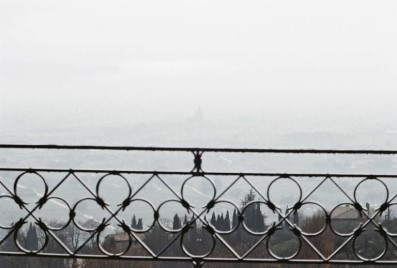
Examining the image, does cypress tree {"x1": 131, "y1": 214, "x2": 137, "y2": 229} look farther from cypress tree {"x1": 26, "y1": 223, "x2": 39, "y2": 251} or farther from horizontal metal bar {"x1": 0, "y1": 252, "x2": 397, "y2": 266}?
cypress tree {"x1": 26, "y1": 223, "x2": 39, "y2": 251}

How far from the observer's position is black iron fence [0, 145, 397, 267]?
291cm

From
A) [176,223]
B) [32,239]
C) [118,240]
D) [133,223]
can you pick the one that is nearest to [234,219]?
[176,223]

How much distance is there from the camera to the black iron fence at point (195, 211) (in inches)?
115

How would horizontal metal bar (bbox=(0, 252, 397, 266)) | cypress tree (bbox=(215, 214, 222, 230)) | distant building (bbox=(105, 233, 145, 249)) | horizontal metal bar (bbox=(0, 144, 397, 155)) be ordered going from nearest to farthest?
1. horizontal metal bar (bbox=(0, 144, 397, 155))
2. horizontal metal bar (bbox=(0, 252, 397, 266))
3. cypress tree (bbox=(215, 214, 222, 230))
4. distant building (bbox=(105, 233, 145, 249))

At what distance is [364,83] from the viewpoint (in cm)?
866

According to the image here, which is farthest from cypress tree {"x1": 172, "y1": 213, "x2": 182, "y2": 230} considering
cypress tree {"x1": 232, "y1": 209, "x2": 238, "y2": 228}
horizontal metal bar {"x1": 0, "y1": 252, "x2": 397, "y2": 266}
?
cypress tree {"x1": 232, "y1": 209, "x2": 238, "y2": 228}

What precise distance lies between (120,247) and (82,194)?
13.3 inches

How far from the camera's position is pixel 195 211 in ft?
9.68

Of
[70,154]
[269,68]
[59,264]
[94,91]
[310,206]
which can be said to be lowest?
[59,264]

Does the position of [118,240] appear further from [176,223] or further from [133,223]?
[176,223]

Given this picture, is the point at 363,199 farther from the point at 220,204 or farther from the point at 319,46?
the point at 319,46

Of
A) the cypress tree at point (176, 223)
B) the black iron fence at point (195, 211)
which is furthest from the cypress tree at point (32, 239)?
the cypress tree at point (176, 223)

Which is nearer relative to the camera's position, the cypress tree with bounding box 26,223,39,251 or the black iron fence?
the black iron fence

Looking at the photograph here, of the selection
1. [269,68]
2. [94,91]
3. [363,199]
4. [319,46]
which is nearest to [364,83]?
[319,46]
